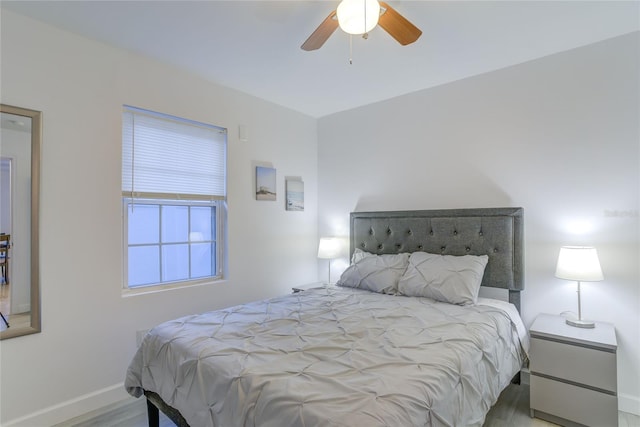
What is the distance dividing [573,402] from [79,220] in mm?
3398

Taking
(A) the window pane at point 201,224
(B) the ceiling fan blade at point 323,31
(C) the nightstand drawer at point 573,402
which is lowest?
(C) the nightstand drawer at point 573,402

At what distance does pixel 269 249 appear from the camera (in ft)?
11.5

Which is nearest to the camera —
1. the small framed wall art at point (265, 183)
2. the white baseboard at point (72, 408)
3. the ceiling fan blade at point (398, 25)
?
the ceiling fan blade at point (398, 25)

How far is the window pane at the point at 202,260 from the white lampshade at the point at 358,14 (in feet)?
7.41

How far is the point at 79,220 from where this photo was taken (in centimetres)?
222

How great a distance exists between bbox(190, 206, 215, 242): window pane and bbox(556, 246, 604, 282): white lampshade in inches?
112

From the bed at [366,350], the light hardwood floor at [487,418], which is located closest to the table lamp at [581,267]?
the bed at [366,350]

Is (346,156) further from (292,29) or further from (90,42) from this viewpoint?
(90,42)

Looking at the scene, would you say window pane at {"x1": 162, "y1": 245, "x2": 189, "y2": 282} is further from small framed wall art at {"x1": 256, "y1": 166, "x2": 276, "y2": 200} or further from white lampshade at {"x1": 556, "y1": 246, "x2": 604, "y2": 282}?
white lampshade at {"x1": 556, "y1": 246, "x2": 604, "y2": 282}

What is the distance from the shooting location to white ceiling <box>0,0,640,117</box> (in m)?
1.94

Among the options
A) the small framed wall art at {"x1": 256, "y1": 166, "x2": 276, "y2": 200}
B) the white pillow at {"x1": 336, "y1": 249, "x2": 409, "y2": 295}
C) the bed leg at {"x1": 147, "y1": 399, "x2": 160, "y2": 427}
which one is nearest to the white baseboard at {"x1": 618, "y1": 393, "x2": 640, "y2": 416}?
the white pillow at {"x1": 336, "y1": 249, "x2": 409, "y2": 295}

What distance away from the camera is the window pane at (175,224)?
2.80 m

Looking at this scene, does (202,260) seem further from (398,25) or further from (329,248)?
(398,25)

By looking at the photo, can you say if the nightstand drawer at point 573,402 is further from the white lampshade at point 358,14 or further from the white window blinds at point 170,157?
the white window blinds at point 170,157
